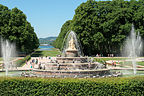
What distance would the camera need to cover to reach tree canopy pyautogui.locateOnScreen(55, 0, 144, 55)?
48.2 m

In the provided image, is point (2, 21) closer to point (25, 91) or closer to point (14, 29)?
point (14, 29)

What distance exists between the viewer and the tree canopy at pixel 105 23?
48.2 metres

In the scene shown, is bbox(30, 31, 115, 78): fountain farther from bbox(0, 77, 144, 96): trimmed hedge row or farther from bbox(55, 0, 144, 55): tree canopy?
bbox(55, 0, 144, 55): tree canopy

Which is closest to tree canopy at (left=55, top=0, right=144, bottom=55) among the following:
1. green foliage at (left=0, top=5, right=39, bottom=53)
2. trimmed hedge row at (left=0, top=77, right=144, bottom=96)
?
green foliage at (left=0, top=5, right=39, bottom=53)

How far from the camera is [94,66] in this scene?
20453mm

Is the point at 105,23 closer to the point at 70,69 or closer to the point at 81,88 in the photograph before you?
the point at 70,69

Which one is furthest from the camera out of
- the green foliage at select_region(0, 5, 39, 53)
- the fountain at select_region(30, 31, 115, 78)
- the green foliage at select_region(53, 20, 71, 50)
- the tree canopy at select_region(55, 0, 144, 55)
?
the green foliage at select_region(53, 20, 71, 50)

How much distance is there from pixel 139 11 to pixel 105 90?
43.2 meters

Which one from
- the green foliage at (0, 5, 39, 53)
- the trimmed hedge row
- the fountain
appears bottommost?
the trimmed hedge row

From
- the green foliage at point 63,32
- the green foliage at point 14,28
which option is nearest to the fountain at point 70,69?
the green foliage at point 14,28

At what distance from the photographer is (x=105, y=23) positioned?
49094 mm

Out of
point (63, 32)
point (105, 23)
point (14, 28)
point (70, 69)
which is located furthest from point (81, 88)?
→ point (63, 32)

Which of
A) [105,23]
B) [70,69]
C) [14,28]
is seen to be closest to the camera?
[70,69]

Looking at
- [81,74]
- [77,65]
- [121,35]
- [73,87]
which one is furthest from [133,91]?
[121,35]
